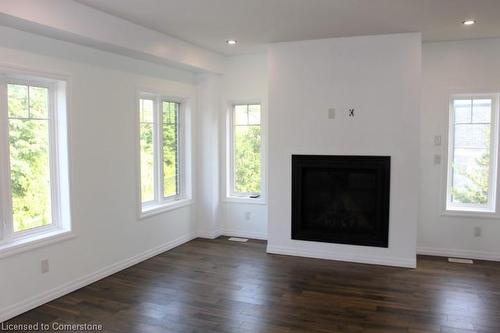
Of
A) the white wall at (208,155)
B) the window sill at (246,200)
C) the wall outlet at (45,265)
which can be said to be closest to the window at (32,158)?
the wall outlet at (45,265)

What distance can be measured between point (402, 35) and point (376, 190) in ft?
5.86

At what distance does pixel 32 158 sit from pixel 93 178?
0.64m

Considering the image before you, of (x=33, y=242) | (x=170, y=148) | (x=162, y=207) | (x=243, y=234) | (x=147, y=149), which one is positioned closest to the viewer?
(x=33, y=242)

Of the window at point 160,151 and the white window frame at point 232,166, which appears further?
the white window frame at point 232,166

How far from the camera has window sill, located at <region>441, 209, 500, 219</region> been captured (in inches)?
199

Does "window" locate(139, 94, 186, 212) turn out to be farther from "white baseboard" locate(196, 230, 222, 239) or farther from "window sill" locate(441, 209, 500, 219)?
"window sill" locate(441, 209, 500, 219)

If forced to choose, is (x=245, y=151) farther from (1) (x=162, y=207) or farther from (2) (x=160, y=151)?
(1) (x=162, y=207)

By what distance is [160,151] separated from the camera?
544cm

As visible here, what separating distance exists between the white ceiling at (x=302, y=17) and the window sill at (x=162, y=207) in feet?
6.98

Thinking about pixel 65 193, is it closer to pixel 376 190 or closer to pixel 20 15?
pixel 20 15

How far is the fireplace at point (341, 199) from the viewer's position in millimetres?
4875

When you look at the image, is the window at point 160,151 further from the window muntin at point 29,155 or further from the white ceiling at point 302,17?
the window muntin at point 29,155

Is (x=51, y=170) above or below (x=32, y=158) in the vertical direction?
below

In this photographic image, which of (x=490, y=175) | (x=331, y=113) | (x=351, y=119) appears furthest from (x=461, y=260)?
(x=331, y=113)
